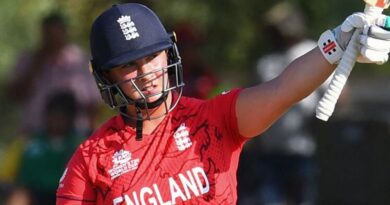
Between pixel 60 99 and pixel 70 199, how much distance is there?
442cm

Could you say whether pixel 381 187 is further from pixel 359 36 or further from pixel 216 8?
pixel 359 36

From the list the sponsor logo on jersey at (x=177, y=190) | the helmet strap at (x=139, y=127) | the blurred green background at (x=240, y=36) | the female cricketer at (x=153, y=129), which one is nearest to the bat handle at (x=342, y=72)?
the female cricketer at (x=153, y=129)

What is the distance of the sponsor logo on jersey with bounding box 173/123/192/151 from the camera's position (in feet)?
16.4

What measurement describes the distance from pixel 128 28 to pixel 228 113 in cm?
51

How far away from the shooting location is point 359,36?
4.52 meters

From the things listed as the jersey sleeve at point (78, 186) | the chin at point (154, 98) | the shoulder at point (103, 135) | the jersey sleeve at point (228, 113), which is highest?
the chin at point (154, 98)

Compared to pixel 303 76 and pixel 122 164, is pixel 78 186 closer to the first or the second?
pixel 122 164

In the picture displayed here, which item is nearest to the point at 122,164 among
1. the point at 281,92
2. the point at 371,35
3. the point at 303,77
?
the point at 281,92

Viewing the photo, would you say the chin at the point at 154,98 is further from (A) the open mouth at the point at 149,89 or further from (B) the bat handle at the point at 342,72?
(B) the bat handle at the point at 342,72

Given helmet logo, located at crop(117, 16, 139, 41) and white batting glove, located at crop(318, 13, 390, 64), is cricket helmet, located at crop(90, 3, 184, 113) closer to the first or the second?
helmet logo, located at crop(117, 16, 139, 41)

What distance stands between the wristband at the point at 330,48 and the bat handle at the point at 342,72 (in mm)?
66

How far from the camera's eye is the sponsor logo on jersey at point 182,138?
5.01 meters

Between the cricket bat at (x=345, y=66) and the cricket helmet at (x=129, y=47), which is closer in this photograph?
the cricket bat at (x=345, y=66)

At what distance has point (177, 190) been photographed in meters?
4.95
